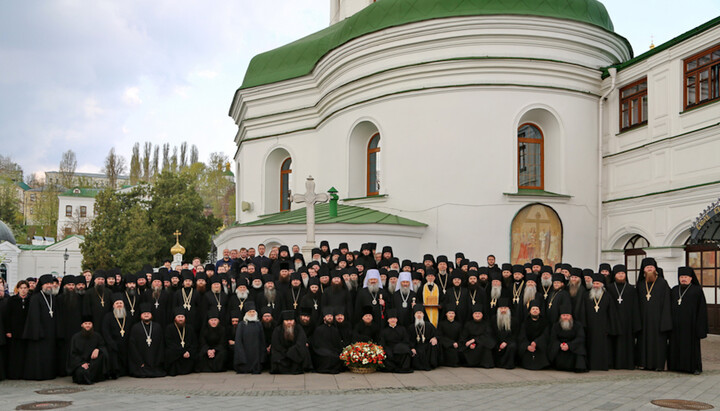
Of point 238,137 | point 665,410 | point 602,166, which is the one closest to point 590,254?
point 602,166

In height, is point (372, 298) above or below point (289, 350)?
above

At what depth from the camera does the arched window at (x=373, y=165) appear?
1855cm

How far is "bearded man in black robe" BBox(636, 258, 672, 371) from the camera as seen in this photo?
10.4 meters

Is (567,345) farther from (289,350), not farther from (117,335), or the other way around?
(117,335)

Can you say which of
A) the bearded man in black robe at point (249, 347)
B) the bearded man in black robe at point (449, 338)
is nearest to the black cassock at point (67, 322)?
the bearded man in black robe at point (249, 347)

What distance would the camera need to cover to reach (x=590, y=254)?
16.7 m

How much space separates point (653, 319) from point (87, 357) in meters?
8.45

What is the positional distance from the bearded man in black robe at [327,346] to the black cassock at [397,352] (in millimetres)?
697

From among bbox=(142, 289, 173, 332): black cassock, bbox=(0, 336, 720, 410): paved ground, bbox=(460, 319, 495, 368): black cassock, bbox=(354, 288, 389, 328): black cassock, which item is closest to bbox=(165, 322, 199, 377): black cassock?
bbox=(0, 336, 720, 410): paved ground

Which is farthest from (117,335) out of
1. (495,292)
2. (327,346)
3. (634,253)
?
(634,253)

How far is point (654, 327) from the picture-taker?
34.4 ft

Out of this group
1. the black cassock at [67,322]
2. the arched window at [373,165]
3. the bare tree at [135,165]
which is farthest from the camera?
the bare tree at [135,165]

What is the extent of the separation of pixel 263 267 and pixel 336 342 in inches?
112

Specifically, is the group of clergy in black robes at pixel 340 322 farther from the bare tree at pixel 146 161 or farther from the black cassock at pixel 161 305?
the bare tree at pixel 146 161
